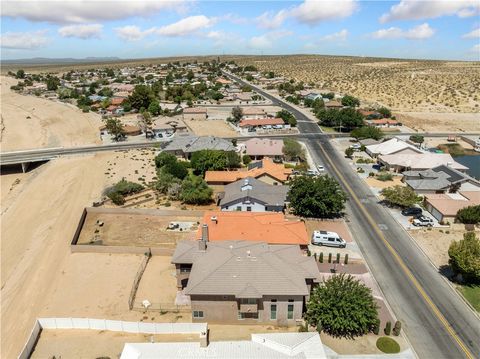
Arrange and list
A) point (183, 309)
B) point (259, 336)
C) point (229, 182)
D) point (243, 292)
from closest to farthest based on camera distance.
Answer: point (259, 336) → point (243, 292) → point (183, 309) → point (229, 182)

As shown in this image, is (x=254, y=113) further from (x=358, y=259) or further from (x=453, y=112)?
(x=358, y=259)

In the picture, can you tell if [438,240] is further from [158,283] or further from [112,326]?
[112,326]

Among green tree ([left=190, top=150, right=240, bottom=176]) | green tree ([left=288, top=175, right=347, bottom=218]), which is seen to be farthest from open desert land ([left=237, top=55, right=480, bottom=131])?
green tree ([left=288, top=175, right=347, bottom=218])

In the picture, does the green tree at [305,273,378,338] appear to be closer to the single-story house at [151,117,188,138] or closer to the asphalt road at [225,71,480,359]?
the asphalt road at [225,71,480,359]

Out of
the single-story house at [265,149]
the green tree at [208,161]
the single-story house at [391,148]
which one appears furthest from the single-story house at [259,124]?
the green tree at [208,161]

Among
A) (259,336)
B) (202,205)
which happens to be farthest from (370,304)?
(202,205)

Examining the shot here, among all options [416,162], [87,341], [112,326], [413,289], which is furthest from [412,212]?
[87,341]

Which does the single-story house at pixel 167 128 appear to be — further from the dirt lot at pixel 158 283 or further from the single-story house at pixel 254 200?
the dirt lot at pixel 158 283
